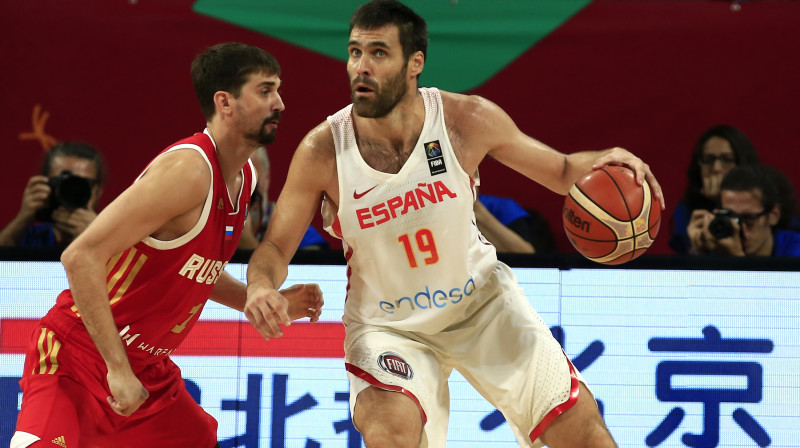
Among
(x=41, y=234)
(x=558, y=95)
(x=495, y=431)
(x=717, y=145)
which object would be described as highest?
(x=558, y=95)

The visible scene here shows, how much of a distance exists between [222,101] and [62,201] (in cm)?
195

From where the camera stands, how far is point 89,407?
3.79 metres

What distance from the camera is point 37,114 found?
7062mm

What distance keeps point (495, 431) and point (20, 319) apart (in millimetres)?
2511

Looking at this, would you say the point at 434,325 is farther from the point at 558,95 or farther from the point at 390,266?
the point at 558,95

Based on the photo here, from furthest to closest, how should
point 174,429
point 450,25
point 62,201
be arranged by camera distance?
point 450,25, point 62,201, point 174,429

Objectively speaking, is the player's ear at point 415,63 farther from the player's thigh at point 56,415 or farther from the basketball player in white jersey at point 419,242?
the player's thigh at point 56,415

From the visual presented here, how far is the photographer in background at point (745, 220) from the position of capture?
555 cm

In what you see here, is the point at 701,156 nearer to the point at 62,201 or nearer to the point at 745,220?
the point at 745,220

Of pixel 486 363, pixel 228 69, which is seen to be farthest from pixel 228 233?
pixel 486 363

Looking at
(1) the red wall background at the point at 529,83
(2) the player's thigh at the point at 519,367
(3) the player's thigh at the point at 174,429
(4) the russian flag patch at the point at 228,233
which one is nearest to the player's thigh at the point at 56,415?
(3) the player's thigh at the point at 174,429

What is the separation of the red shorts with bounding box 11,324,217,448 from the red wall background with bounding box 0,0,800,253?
325 centimetres

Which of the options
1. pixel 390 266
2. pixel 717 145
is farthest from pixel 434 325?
pixel 717 145

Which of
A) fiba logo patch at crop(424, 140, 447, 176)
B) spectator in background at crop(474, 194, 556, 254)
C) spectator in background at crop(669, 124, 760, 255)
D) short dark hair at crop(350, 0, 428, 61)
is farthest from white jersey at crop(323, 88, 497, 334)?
spectator in background at crop(669, 124, 760, 255)
